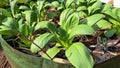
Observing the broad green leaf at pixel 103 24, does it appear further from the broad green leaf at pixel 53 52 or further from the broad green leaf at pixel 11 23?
the broad green leaf at pixel 11 23

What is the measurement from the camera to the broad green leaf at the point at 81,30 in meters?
0.94

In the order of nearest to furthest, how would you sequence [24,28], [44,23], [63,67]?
[63,67]
[44,23]
[24,28]

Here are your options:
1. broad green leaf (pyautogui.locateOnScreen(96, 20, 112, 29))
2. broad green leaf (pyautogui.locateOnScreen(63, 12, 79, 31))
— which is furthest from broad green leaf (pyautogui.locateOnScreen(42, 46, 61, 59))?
broad green leaf (pyautogui.locateOnScreen(96, 20, 112, 29))

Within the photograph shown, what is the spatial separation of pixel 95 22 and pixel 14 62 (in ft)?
1.42

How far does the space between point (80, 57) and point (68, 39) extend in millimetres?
177

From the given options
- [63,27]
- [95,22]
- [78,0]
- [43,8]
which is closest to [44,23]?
[63,27]

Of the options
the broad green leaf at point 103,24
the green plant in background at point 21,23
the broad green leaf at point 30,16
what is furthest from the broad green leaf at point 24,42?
the broad green leaf at point 103,24

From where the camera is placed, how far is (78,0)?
1.42m

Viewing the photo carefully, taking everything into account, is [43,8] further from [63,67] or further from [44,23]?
[63,67]

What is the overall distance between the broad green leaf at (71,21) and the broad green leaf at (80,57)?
0.53 feet

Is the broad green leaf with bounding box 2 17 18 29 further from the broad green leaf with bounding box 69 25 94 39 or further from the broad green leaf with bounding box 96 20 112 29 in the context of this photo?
the broad green leaf with bounding box 96 20 112 29

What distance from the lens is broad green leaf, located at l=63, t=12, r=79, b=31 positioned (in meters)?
1.07

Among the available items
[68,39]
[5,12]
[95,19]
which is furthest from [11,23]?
[95,19]

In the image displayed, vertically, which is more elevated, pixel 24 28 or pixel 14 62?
pixel 24 28
